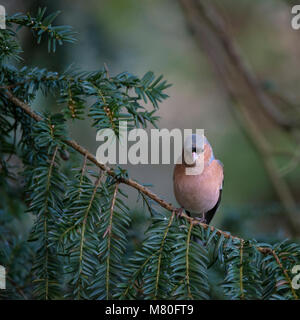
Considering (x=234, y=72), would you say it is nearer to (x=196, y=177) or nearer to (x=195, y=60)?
(x=195, y=60)

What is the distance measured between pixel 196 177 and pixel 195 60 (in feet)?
8.96

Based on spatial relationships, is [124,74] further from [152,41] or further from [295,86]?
[295,86]

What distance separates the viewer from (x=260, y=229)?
16.5ft

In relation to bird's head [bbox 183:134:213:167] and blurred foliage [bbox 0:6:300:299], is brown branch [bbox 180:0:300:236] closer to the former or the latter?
bird's head [bbox 183:134:213:167]

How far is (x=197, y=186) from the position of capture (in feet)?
8.14

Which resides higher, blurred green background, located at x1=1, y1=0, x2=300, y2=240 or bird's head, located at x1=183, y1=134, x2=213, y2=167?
blurred green background, located at x1=1, y1=0, x2=300, y2=240

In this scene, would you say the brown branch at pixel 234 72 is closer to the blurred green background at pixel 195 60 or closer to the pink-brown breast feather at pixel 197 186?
the blurred green background at pixel 195 60

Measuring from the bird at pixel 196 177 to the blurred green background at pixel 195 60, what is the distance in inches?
10.9

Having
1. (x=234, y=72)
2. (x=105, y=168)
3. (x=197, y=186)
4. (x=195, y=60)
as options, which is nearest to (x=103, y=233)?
(x=105, y=168)

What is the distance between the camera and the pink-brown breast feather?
2484mm

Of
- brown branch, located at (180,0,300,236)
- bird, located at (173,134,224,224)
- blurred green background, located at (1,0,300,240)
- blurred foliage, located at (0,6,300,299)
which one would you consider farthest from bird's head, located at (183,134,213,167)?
brown branch, located at (180,0,300,236)

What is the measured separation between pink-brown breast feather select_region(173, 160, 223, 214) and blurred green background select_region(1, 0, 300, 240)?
0.86 feet

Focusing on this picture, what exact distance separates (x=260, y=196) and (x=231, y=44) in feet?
5.57
